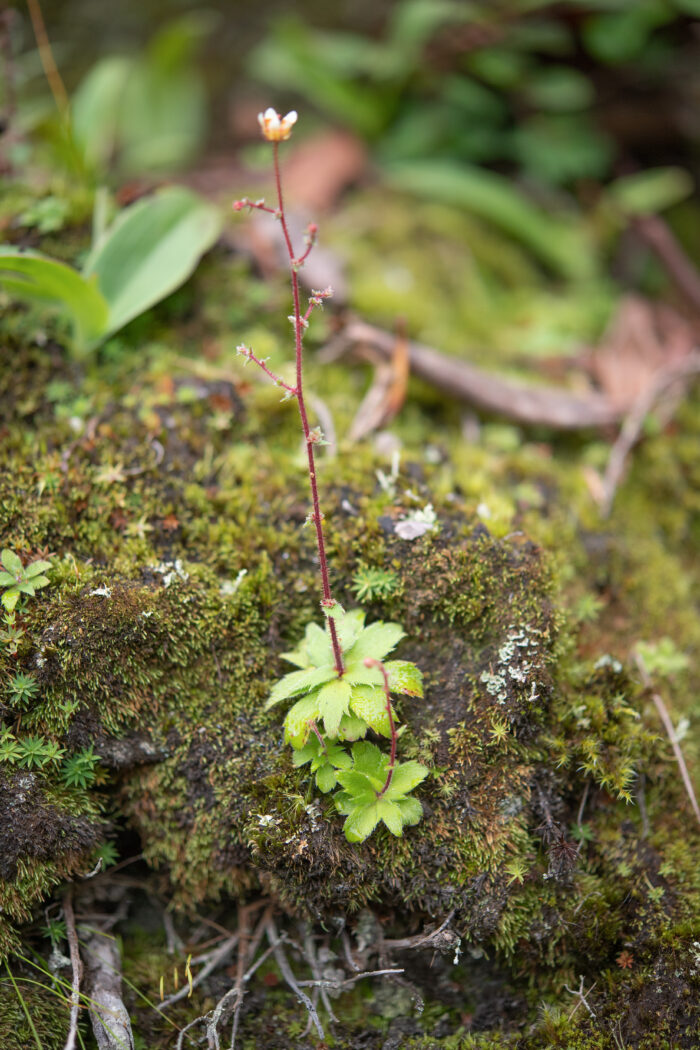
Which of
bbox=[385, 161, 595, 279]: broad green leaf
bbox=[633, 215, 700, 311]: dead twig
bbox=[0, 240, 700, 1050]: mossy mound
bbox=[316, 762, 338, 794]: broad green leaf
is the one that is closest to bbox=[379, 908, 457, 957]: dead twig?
bbox=[0, 240, 700, 1050]: mossy mound

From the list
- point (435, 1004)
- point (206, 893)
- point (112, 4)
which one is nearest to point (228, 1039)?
point (206, 893)

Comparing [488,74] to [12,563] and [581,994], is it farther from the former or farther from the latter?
[581,994]

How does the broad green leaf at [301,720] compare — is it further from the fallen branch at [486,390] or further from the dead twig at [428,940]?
the fallen branch at [486,390]

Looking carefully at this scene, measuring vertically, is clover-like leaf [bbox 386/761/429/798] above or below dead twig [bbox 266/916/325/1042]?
above

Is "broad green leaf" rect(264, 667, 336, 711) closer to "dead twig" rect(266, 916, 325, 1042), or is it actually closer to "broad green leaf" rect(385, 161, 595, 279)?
"dead twig" rect(266, 916, 325, 1042)

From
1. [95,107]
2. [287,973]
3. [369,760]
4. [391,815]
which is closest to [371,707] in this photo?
[369,760]

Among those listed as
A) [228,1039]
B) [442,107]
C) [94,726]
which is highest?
[442,107]

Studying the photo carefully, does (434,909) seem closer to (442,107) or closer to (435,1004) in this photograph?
(435,1004)

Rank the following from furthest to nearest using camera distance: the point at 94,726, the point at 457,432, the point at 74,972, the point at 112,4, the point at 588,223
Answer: the point at 112,4, the point at 588,223, the point at 457,432, the point at 94,726, the point at 74,972
